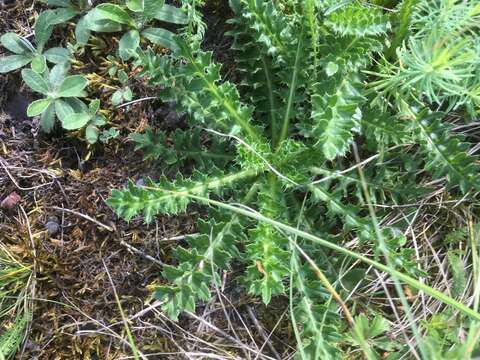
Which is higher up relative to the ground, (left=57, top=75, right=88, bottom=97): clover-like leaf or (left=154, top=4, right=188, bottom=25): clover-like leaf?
(left=154, top=4, right=188, bottom=25): clover-like leaf

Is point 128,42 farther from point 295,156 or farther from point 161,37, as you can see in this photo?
point 295,156

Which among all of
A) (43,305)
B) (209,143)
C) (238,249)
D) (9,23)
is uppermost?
(9,23)

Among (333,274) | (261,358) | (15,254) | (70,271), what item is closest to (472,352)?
(333,274)

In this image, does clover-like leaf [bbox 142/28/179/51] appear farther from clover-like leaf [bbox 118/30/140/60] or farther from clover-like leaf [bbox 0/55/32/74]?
clover-like leaf [bbox 0/55/32/74]

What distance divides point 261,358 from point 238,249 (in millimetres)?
428

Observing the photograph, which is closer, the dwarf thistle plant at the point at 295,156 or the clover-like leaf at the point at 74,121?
the dwarf thistle plant at the point at 295,156

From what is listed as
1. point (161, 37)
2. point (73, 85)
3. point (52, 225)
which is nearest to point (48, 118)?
point (73, 85)

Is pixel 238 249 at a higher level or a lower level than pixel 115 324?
higher

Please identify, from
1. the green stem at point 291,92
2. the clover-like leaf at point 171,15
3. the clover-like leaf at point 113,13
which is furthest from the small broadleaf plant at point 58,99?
the green stem at point 291,92

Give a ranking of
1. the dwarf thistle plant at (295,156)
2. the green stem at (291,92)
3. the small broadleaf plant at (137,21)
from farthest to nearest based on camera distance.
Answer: the small broadleaf plant at (137,21) → the green stem at (291,92) → the dwarf thistle plant at (295,156)

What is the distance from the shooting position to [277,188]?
220 centimetres

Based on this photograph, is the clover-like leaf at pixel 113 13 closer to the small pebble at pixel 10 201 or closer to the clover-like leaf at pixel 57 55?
the clover-like leaf at pixel 57 55

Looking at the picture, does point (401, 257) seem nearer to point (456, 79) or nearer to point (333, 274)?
point (333, 274)

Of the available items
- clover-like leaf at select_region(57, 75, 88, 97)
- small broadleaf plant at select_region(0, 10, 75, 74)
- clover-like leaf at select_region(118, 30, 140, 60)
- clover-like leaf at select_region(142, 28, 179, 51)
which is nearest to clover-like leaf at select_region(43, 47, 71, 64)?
small broadleaf plant at select_region(0, 10, 75, 74)
